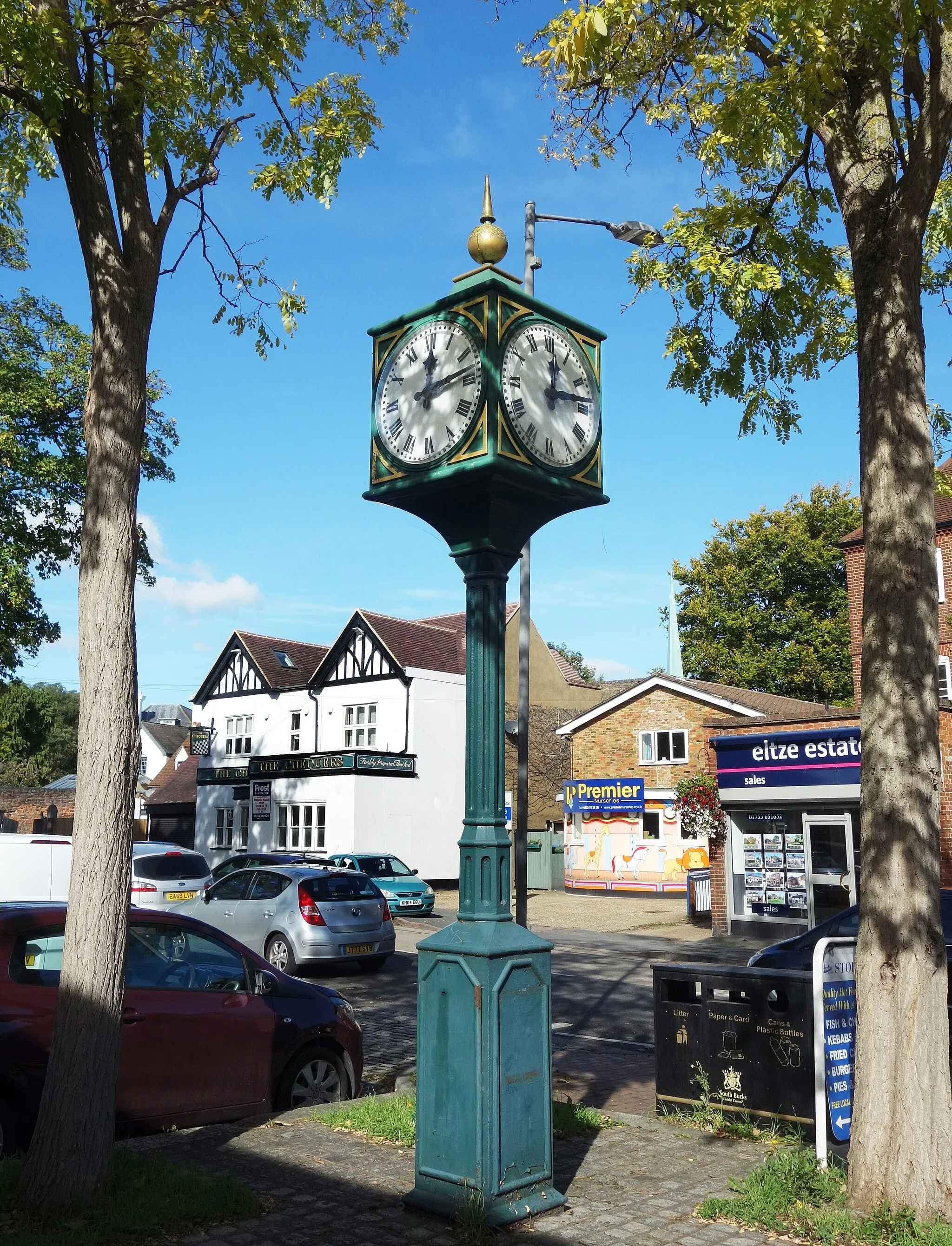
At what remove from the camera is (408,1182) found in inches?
230

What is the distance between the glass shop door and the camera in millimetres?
20766

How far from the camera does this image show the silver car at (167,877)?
18594 millimetres

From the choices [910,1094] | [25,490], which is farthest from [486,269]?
[25,490]

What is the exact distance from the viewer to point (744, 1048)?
7.46 meters

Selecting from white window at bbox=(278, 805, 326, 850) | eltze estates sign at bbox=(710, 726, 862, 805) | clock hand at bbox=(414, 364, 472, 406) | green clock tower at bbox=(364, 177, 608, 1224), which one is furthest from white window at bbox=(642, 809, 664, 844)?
A: clock hand at bbox=(414, 364, 472, 406)

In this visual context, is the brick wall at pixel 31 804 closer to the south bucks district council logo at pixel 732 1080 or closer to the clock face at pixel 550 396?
the south bucks district council logo at pixel 732 1080

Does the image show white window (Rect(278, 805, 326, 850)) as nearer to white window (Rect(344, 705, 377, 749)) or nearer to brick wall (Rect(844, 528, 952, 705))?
white window (Rect(344, 705, 377, 749))

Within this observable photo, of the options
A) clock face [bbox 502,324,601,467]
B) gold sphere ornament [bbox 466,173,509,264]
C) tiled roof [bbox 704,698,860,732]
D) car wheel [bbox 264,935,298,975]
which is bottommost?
car wheel [bbox 264,935,298,975]

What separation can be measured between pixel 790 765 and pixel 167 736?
6475cm

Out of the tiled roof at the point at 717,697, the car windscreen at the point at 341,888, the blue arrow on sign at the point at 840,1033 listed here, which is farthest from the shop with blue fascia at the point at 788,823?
the blue arrow on sign at the point at 840,1033

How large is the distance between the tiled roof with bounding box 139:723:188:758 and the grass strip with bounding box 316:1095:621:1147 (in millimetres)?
70987

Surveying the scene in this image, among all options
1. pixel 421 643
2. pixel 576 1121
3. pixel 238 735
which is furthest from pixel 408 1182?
pixel 238 735

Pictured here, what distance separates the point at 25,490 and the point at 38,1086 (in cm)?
1682

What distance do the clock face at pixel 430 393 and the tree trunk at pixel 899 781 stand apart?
212 cm
